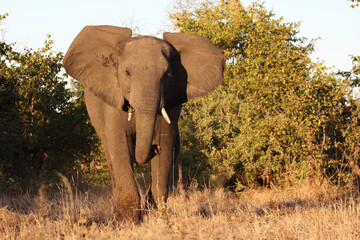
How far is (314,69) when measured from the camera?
9.58 m

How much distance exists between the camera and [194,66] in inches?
264

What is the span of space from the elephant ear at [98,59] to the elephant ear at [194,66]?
0.72 metres

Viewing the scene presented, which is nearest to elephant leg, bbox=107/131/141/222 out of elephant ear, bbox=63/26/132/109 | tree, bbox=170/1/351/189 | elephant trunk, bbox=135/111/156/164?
elephant ear, bbox=63/26/132/109

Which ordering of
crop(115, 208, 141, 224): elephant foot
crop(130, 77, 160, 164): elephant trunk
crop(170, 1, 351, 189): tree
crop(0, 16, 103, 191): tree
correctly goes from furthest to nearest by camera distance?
crop(0, 16, 103, 191): tree, crop(170, 1, 351, 189): tree, crop(115, 208, 141, 224): elephant foot, crop(130, 77, 160, 164): elephant trunk

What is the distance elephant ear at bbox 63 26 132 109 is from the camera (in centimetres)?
649

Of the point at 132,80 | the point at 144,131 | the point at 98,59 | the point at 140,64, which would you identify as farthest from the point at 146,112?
the point at 98,59

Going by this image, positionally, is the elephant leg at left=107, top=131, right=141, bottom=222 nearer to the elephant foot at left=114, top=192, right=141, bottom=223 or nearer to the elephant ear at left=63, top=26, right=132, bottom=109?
the elephant foot at left=114, top=192, right=141, bottom=223

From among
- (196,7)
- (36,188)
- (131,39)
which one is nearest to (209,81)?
(131,39)

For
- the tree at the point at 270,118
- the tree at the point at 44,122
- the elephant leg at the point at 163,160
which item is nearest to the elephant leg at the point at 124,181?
the elephant leg at the point at 163,160

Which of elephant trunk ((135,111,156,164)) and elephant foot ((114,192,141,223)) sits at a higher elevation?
elephant trunk ((135,111,156,164))

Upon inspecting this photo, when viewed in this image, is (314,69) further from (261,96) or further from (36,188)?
(36,188)

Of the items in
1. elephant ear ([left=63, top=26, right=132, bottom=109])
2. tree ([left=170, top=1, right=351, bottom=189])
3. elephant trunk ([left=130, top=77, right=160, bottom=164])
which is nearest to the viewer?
elephant trunk ([left=130, top=77, right=160, bottom=164])

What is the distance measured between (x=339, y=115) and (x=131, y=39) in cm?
538

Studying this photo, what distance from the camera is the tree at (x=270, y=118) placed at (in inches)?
380
